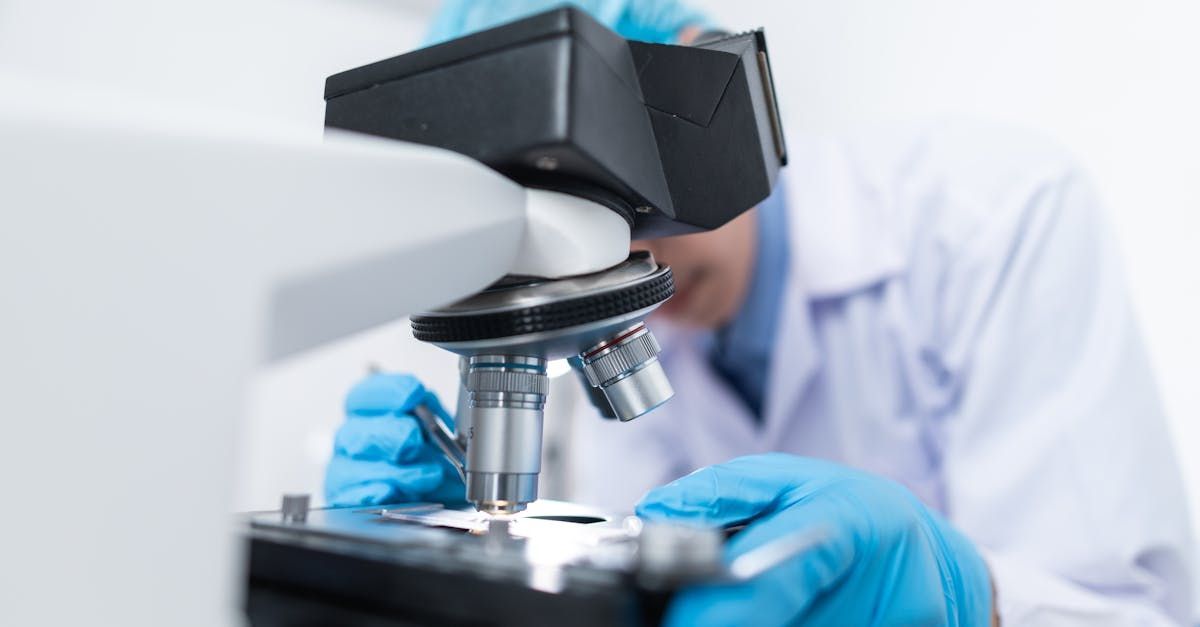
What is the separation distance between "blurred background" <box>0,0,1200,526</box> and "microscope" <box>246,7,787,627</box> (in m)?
0.38

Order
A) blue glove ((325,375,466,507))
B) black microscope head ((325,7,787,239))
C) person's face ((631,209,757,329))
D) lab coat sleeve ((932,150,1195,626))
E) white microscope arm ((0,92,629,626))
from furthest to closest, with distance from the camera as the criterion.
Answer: person's face ((631,209,757,329))
lab coat sleeve ((932,150,1195,626))
blue glove ((325,375,466,507))
black microscope head ((325,7,787,239))
white microscope arm ((0,92,629,626))

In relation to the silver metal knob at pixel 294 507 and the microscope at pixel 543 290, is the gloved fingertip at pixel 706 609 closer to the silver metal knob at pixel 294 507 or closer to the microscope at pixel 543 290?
the microscope at pixel 543 290

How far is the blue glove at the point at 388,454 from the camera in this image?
60 cm

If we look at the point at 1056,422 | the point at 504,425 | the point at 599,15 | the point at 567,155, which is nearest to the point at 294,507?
the point at 504,425

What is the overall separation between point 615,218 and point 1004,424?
2.09 feet

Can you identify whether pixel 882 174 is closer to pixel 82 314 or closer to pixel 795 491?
pixel 795 491

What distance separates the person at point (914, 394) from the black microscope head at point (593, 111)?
17 centimetres

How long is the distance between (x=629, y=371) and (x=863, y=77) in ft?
3.41

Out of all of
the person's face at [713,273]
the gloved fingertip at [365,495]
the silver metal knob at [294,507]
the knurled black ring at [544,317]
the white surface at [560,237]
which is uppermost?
the person's face at [713,273]

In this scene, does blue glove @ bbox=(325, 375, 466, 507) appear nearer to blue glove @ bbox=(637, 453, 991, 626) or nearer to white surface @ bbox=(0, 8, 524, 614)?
blue glove @ bbox=(637, 453, 991, 626)

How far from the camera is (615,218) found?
16.2 inches

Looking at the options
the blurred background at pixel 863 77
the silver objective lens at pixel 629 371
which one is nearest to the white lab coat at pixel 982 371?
the blurred background at pixel 863 77

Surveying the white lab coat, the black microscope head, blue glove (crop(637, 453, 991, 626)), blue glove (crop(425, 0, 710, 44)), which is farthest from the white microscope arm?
the white lab coat

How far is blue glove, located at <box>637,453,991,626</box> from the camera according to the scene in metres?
0.39
